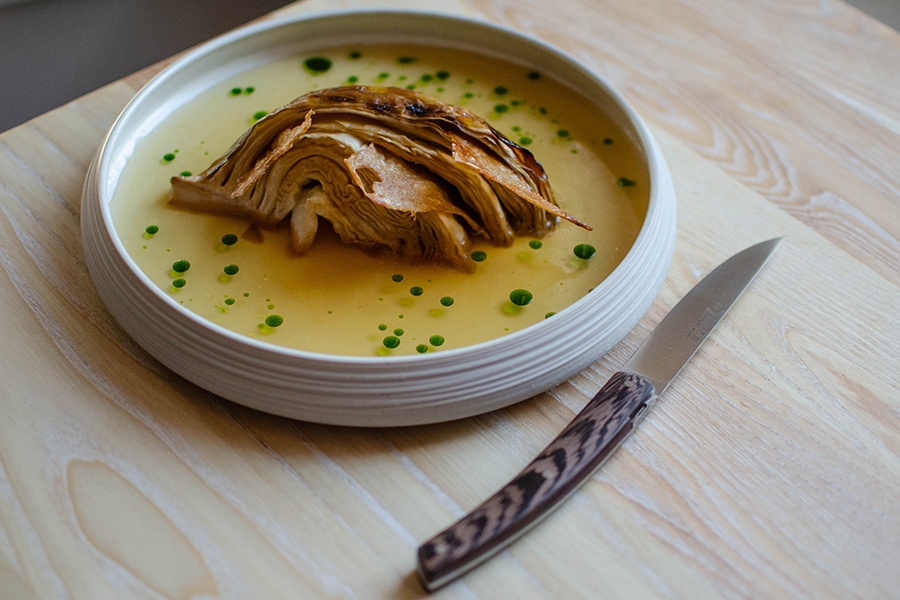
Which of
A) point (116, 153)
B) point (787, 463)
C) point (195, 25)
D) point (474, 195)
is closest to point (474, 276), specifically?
point (474, 195)

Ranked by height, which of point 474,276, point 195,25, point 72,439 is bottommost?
point 195,25

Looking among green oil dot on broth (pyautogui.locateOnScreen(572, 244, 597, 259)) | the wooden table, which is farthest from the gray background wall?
green oil dot on broth (pyautogui.locateOnScreen(572, 244, 597, 259))

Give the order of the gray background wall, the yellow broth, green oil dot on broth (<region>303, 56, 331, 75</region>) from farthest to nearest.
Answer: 1. the gray background wall
2. green oil dot on broth (<region>303, 56, 331, 75</region>)
3. the yellow broth

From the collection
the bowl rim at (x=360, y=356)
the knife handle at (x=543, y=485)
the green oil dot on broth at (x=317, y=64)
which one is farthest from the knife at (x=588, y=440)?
the green oil dot on broth at (x=317, y=64)

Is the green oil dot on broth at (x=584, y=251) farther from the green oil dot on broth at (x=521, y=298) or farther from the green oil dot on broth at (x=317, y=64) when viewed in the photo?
the green oil dot on broth at (x=317, y=64)

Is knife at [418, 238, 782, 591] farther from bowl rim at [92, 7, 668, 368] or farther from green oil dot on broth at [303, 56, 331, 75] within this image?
green oil dot on broth at [303, 56, 331, 75]

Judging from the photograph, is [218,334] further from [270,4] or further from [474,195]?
[270,4]
